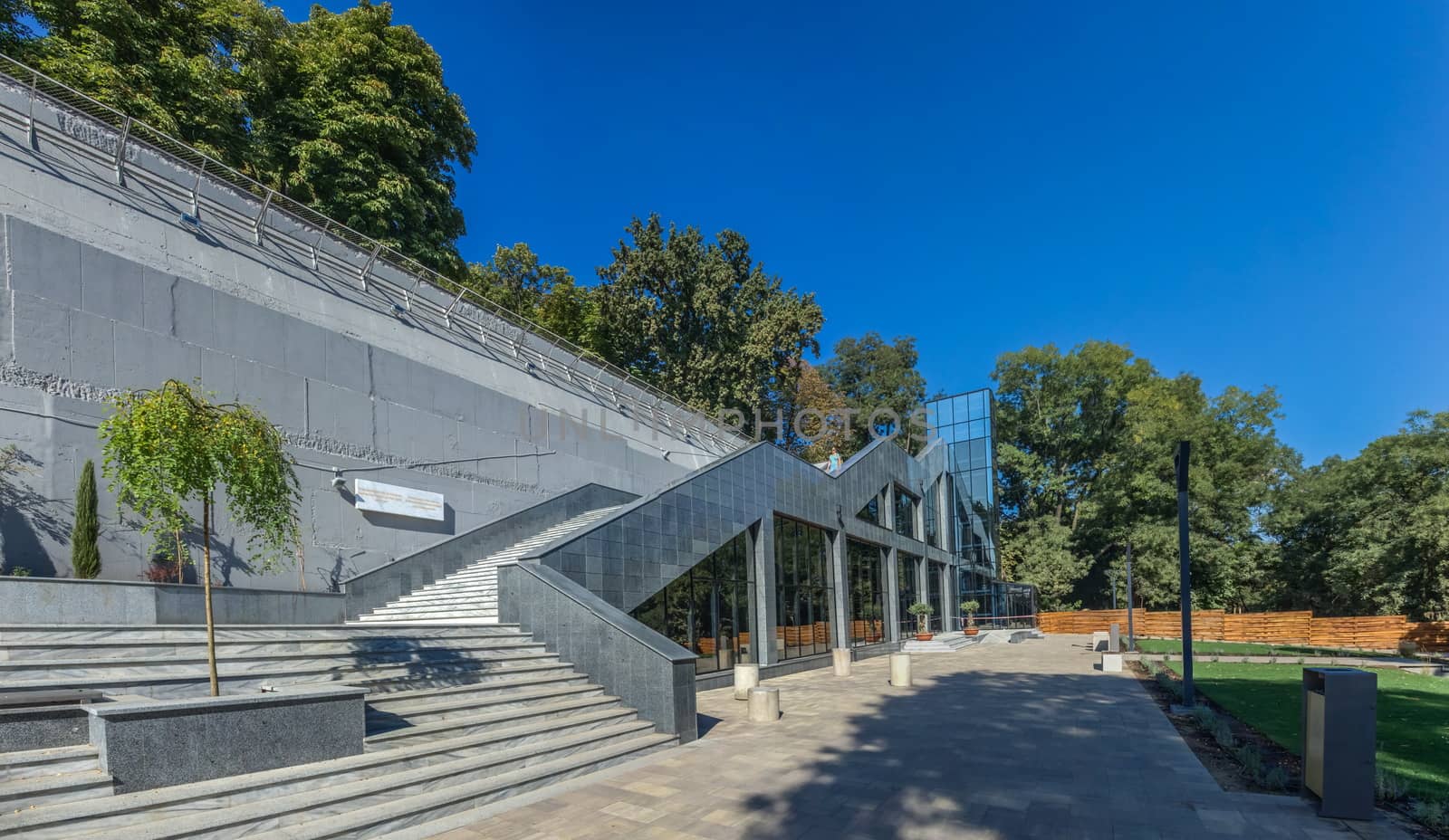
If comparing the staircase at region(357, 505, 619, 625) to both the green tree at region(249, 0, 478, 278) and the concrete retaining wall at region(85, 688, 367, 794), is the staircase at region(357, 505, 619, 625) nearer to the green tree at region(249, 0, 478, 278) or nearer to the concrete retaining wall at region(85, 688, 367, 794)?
the concrete retaining wall at region(85, 688, 367, 794)

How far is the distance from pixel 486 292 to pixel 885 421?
29.5 meters

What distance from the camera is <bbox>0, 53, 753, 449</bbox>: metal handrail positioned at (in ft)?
42.6

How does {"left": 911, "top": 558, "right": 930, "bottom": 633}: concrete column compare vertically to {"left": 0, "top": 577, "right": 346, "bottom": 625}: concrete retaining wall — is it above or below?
below

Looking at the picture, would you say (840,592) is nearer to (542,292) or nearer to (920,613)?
(920,613)

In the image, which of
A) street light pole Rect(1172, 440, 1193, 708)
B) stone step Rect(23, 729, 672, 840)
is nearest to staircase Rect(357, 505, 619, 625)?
stone step Rect(23, 729, 672, 840)

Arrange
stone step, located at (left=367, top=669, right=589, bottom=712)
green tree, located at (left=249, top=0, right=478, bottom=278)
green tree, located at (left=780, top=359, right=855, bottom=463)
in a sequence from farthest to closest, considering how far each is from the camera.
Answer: green tree, located at (left=780, top=359, right=855, bottom=463), green tree, located at (left=249, top=0, right=478, bottom=278), stone step, located at (left=367, top=669, right=589, bottom=712)

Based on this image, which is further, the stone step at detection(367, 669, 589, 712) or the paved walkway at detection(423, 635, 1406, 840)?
the stone step at detection(367, 669, 589, 712)

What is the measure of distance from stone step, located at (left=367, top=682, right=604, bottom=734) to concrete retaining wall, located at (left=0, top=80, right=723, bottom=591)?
6.76 meters

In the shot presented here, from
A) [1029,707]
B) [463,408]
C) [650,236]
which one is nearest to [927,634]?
[1029,707]

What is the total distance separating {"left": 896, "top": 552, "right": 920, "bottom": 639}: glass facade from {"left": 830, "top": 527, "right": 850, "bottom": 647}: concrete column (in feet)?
20.2

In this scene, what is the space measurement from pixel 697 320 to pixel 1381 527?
33081 millimetres

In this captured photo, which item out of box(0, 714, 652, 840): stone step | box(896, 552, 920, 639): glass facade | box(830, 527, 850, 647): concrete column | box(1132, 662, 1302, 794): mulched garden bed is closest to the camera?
box(0, 714, 652, 840): stone step

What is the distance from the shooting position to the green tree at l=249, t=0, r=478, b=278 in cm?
2531

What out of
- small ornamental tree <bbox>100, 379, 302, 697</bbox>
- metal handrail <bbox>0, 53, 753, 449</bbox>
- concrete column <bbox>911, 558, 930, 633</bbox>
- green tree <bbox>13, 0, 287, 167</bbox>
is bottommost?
concrete column <bbox>911, 558, 930, 633</bbox>
